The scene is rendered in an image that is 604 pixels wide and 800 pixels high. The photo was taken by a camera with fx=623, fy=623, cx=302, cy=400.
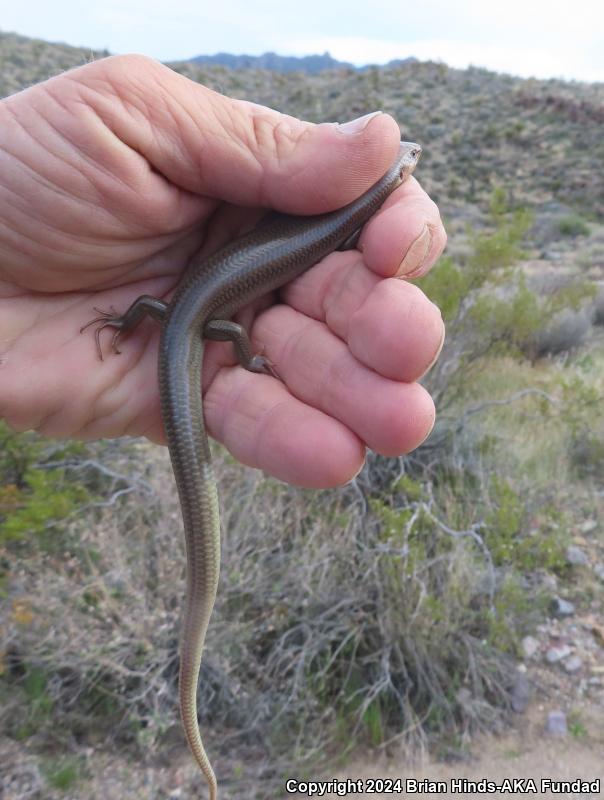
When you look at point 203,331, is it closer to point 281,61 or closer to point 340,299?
point 340,299

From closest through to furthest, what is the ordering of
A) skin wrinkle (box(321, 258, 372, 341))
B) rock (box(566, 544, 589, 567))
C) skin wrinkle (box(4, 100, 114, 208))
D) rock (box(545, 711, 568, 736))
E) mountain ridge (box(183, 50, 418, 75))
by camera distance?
skin wrinkle (box(4, 100, 114, 208)), skin wrinkle (box(321, 258, 372, 341)), rock (box(545, 711, 568, 736)), rock (box(566, 544, 589, 567)), mountain ridge (box(183, 50, 418, 75))

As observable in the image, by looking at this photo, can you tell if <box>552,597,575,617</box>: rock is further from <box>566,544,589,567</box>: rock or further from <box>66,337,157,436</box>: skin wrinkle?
<box>66,337,157,436</box>: skin wrinkle

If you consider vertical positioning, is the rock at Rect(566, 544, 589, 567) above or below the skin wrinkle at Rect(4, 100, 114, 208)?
below

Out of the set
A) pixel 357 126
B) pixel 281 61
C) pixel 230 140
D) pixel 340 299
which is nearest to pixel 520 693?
pixel 340 299

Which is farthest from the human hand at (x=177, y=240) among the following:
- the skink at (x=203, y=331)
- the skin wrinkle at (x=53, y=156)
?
the skink at (x=203, y=331)

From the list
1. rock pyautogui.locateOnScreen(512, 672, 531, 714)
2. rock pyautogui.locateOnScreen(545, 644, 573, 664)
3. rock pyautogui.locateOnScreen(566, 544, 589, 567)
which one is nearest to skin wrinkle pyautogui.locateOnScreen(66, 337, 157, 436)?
rock pyautogui.locateOnScreen(512, 672, 531, 714)

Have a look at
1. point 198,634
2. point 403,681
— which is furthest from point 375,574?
point 198,634

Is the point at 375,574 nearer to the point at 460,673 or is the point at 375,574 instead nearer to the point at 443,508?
the point at 460,673
